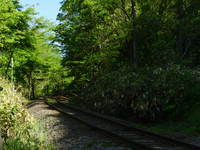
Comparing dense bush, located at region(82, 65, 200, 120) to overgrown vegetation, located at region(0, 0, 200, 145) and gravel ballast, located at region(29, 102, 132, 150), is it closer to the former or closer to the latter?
overgrown vegetation, located at region(0, 0, 200, 145)

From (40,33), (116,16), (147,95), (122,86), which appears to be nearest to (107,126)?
(147,95)

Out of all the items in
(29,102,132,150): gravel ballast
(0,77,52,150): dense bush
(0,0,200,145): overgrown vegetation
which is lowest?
(29,102,132,150): gravel ballast

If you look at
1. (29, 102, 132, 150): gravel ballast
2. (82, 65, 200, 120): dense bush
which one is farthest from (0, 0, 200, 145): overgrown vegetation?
(29, 102, 132, 150): gravel ballast

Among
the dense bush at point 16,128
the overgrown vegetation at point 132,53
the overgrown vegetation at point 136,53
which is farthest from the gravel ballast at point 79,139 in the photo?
the overgrown vegetation at point 136,53

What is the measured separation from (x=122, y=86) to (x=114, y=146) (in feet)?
21.4

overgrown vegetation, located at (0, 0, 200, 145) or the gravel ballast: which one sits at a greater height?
overgrown vegetation, located at (0, 0, 200, 145)

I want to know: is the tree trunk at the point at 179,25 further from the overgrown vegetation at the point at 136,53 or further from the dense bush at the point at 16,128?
the dense bush at the point at 16,128

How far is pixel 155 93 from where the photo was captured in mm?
12383

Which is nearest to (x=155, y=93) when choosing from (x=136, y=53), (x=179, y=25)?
(x=179, y=25)

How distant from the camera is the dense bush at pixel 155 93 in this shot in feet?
39.4

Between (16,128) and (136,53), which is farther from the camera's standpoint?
(136,53)

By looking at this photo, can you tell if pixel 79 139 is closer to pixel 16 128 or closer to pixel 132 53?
pixel 16 128

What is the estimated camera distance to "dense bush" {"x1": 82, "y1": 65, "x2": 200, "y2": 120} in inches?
473

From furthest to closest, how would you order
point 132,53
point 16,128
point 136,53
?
point 132,53, point 136,53, point 16,128
